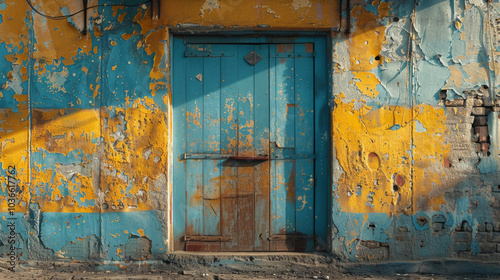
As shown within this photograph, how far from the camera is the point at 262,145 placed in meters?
4.15

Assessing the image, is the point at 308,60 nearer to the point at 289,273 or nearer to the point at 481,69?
Result: the point at 481,69

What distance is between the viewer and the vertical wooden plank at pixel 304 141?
4.14 metres

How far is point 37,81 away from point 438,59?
3.61 m

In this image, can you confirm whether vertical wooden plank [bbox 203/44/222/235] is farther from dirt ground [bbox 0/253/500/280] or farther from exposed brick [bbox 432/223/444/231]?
exposed brick [bbox 432/223/444/231]

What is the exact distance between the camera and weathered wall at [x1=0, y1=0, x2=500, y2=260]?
401 centimetres

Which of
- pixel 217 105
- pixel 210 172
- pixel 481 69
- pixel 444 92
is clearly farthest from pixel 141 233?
pixel 481 69

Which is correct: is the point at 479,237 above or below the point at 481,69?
below

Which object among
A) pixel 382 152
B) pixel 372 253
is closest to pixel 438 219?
pixel 372 253

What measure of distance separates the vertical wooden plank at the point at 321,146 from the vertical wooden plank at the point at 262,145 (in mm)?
453

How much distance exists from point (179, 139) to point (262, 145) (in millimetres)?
772

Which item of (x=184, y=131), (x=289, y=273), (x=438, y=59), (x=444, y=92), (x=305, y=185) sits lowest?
(x=289, y=273)

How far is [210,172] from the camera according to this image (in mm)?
4152

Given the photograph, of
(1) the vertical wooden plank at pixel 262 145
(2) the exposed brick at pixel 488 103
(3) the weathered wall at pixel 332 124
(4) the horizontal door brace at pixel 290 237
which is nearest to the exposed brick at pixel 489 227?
(3) the weathered wall at pixel 332 124

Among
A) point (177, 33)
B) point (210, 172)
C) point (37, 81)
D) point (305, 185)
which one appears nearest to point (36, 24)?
point (37, 81)
